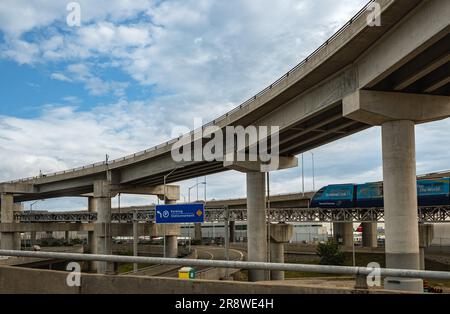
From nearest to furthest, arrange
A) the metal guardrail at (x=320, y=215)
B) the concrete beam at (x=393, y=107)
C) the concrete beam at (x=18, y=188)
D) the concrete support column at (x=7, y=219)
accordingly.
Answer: the concrete beam at (x=393, y=107) → the metal guardrail at (x=320, y=215) → the concrete beam at (x=18, y=188) → the concrete support column at (x=7, y=219)

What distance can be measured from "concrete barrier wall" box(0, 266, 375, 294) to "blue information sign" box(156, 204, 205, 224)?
1599 inches

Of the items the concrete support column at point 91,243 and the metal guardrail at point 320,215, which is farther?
the concrete support column at point 91,243

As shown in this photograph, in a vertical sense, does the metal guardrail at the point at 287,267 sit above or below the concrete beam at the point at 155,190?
below

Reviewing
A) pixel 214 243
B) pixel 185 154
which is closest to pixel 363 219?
pixel 185 154

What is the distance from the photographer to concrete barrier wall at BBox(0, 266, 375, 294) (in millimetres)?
7676

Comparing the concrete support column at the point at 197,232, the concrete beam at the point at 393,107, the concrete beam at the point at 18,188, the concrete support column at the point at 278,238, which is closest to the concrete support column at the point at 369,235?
the concrete support column at the point at 278,238

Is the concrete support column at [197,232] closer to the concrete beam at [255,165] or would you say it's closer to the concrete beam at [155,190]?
the concrete beam at [155,190]

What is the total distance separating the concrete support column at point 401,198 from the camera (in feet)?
90.8

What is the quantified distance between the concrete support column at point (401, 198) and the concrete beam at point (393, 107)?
28.7 inches

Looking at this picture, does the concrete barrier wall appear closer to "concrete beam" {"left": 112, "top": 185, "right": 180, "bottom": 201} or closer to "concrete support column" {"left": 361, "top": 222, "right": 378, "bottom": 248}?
"concrete beam" {"left": 112, "top": 185, "right": 180, "bottom": 201}

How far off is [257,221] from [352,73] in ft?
93.6

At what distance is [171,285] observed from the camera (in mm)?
8203
